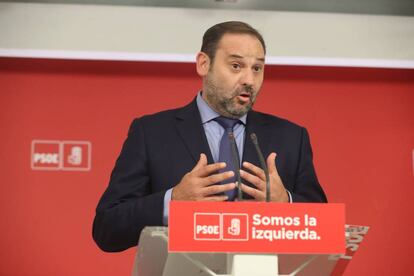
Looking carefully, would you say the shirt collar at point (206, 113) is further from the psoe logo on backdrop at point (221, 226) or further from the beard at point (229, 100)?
the psoe logo on backdrop at point (221, 226)

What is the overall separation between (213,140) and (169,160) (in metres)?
0.15

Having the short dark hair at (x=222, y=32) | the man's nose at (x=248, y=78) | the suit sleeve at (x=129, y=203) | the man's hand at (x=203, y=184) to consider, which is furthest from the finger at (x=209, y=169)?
the short dark hair at (x=222, y=32)

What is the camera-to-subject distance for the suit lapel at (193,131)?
234cm

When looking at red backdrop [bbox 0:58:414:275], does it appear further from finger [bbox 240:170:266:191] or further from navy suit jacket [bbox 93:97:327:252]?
finger [bbox 240:170:266:191]

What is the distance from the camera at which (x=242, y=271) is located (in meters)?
1.59

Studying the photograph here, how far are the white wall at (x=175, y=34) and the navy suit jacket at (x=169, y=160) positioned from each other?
1.26 meters

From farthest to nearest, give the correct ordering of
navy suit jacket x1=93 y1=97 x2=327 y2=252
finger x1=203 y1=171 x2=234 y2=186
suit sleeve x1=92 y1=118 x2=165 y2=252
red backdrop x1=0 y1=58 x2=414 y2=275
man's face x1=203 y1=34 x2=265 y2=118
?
red backdrop x1=0 y1=58 x2=414 y2=275 < man's face x1=203 y1=34 x2=265 y2=118 < navy suit jacket x1=93 y1=97 x2=327 y2=252 < suit sleeve x1=92 y1=118 x2=165 y2=252 < finger x1=203 y1=171 x2=234 y2=186

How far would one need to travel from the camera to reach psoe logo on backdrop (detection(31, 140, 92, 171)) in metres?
3.55

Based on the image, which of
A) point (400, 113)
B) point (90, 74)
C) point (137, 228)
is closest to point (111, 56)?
point (90, 74)

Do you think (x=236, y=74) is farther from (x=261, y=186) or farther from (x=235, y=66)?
(x=261, y=186)

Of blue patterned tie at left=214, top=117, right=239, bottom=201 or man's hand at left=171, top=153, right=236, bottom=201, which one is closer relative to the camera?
man's hand at left=171, top=153, right=236, bottom=201

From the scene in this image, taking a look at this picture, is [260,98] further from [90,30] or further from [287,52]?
[90,30]

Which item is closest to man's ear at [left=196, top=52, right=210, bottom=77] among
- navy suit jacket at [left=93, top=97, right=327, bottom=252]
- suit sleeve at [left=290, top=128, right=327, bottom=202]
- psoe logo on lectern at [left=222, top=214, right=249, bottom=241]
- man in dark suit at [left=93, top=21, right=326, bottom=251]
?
man in dark suit at [left=93, top=21, right=326, bottom=251]

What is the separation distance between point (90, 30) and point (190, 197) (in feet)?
6.52
